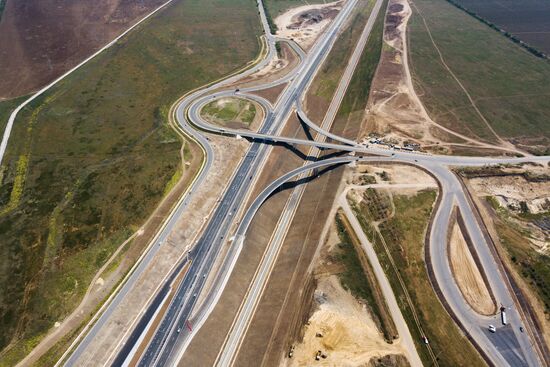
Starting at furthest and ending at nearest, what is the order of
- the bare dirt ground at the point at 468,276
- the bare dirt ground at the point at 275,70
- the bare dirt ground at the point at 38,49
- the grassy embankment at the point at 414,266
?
the bare dirt ground at the point at 275,70
the bare dirt ground at the point at 38,49
the bare dirt ground at the point at 468,276
the grassy embankment at the point at 414,266

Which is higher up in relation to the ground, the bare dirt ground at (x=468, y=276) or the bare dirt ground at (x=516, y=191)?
the bare dirt ground at (x=516, y=191)

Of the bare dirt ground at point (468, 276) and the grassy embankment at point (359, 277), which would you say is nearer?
the grassy embankment at point (359, 277)

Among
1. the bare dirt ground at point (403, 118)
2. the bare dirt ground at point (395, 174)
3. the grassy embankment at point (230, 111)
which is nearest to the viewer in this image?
the bare dirt ground at point (395, 174)

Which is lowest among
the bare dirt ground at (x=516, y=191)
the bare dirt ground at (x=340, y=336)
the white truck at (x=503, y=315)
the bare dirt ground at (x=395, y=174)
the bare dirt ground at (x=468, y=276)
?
the bare dirt ground at (x=340, y=336)

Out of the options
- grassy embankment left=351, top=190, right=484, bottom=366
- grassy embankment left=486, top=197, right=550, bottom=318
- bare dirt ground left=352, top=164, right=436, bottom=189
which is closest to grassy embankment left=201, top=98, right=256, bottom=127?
bare dirt ground left=352, top=164, right=436, bottom=189

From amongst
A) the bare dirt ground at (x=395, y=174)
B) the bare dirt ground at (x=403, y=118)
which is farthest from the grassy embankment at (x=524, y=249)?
the bare dirt ground at (x=403, y=118)

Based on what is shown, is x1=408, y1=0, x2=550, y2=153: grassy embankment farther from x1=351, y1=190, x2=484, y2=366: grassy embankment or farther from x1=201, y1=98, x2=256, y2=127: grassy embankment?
x1=201, y1=98, x2=256, y2=127: grassy embankment

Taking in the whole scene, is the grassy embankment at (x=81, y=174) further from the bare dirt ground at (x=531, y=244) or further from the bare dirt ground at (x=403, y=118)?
the bare dirt ground at (x=531, y=244)
